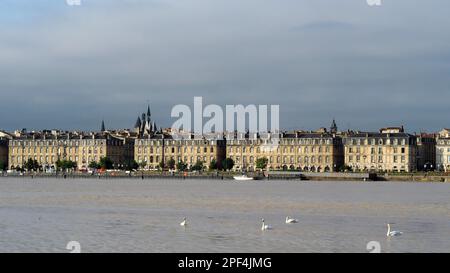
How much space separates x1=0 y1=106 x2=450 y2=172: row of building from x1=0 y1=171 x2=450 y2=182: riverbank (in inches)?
364

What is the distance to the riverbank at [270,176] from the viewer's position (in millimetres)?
104938

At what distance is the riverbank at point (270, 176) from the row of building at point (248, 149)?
9252 mm

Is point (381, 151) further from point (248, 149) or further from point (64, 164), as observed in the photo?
point (64, 164)

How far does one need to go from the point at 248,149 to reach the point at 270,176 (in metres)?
14.6

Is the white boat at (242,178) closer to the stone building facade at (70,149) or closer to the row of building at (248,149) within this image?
the row of building at (248,149)

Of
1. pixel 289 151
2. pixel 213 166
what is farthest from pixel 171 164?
pixel 289 151

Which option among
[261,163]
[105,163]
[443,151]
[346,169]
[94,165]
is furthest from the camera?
[443,151]

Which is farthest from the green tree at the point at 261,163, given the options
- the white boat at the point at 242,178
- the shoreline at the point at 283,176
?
the white boat at the point at 242,178

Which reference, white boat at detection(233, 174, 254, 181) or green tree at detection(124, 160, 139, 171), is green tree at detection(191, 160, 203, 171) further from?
white boat at detection(233, 174, 254, 181)

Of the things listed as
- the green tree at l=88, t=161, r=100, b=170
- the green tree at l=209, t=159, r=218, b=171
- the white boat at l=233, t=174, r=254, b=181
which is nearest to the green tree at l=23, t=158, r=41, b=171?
the green tree at l=88, t=161, r=100, b=170

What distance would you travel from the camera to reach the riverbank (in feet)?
344

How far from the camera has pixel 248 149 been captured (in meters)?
127

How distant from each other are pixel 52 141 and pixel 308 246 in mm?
114589
